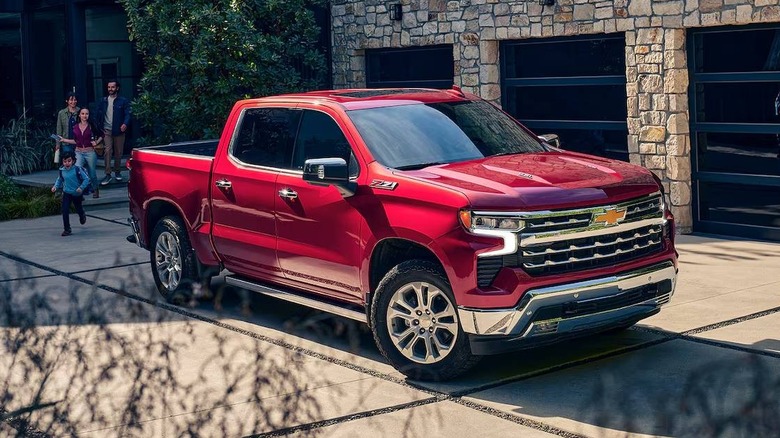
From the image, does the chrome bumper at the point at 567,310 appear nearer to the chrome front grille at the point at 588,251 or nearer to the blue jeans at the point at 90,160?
the chrome front grille at the point at 588,251

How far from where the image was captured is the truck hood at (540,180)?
6.98 meters

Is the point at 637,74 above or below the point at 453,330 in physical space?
above

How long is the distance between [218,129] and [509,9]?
5.35 metres

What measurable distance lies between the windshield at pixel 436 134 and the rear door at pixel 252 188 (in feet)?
2.76

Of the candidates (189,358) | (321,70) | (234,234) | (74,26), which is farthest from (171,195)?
(74,26)

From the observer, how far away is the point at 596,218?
723 cm

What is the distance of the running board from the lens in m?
7.90

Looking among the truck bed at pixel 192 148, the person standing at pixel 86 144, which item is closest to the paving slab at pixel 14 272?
the truck bed at pixel 192 148

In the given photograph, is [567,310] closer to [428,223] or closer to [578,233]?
[578,233]

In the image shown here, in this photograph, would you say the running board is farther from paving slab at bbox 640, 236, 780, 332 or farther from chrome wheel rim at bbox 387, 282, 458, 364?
paving slab at bbox 640, 236, 780, 332

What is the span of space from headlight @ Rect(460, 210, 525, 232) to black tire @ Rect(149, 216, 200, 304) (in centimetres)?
351

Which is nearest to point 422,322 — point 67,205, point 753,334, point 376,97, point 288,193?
point 288,193

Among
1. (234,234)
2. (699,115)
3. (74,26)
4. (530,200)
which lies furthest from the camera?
(74,26)

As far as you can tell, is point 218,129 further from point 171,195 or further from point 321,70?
point 171,195
